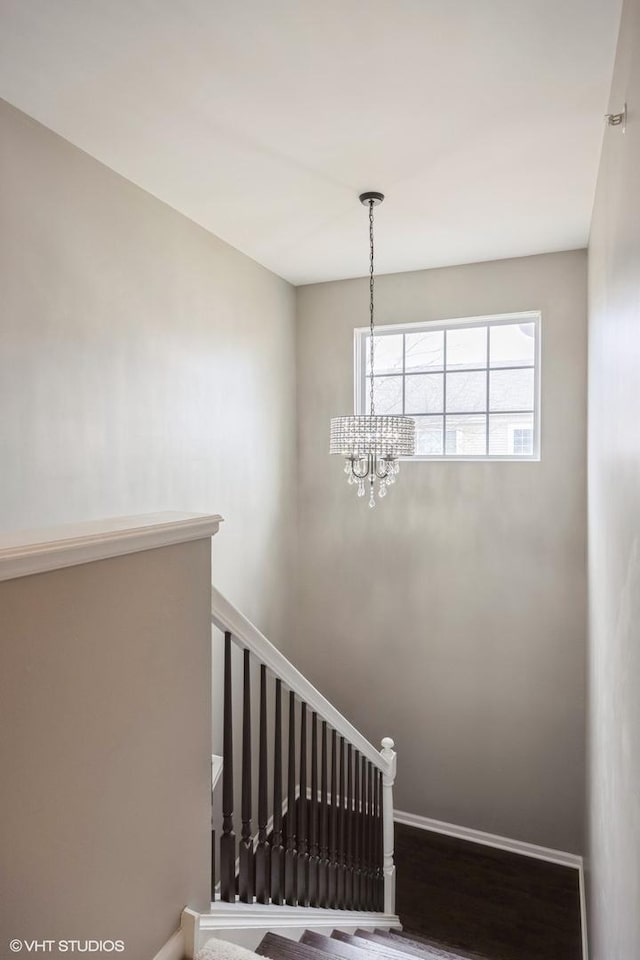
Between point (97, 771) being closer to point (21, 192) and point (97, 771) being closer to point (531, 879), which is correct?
point (21, 192)

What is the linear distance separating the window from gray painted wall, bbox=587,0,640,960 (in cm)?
164

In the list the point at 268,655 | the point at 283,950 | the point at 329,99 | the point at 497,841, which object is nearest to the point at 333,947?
the point at 283,950

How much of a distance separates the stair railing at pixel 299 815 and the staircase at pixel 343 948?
12cm

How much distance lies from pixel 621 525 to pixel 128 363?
2104 mm

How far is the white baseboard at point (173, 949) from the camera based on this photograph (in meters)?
1.32

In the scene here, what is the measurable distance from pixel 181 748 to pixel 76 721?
375 millimetres

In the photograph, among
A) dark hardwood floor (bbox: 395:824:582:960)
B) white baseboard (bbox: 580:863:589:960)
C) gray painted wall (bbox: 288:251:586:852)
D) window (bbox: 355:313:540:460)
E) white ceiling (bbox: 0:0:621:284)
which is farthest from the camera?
window (bbox: 355:313:540:460)

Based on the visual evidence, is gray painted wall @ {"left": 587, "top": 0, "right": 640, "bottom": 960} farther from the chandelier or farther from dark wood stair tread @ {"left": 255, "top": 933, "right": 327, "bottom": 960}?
the chandelier

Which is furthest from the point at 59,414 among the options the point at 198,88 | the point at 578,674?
the point at 578,674

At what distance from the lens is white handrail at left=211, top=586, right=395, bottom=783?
1.57 metres

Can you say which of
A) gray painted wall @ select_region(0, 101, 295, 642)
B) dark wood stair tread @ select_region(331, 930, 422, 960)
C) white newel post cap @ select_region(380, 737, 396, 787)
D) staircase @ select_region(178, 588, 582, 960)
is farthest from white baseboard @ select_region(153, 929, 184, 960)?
white newel post cap @ select_region(380, 737, 396, 787)

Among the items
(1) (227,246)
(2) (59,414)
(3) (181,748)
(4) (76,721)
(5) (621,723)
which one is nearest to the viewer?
(4) (76,721)

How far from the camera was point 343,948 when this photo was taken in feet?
6.34

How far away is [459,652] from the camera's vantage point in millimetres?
4043
